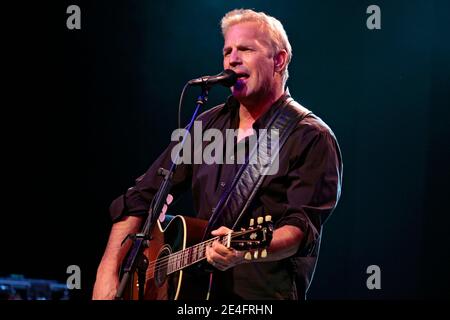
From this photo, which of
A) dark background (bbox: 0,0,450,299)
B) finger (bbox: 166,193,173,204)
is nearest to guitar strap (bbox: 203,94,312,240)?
finger (bbox: 166,193,173,204)

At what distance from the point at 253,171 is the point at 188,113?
3.10 meters

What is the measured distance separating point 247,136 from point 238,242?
2.99 ft

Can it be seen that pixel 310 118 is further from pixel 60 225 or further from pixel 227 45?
pixel 60 225

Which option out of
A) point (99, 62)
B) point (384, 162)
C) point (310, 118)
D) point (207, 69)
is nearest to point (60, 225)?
point (99, 62)

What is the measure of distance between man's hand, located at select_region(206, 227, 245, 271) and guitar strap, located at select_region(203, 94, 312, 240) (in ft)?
1.12

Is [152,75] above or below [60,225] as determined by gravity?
above

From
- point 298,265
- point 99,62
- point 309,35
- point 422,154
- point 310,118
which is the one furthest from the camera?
point 99,62

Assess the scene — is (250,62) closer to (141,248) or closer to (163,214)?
(163,214)

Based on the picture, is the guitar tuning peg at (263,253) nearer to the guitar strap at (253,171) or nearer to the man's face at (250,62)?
the guitar strap at (253,171)

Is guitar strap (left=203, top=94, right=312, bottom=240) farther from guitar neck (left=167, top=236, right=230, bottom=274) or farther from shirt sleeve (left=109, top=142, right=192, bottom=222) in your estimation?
shirt sleeve (left=109, top=142, right=192, bottom=222)

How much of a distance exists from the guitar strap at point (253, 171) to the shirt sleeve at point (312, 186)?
0.12 metres

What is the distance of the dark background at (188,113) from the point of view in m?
5.39

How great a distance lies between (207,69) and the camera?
6164mm

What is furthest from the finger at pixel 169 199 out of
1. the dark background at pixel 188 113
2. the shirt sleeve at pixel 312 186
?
the dark background at pixel 188 113
